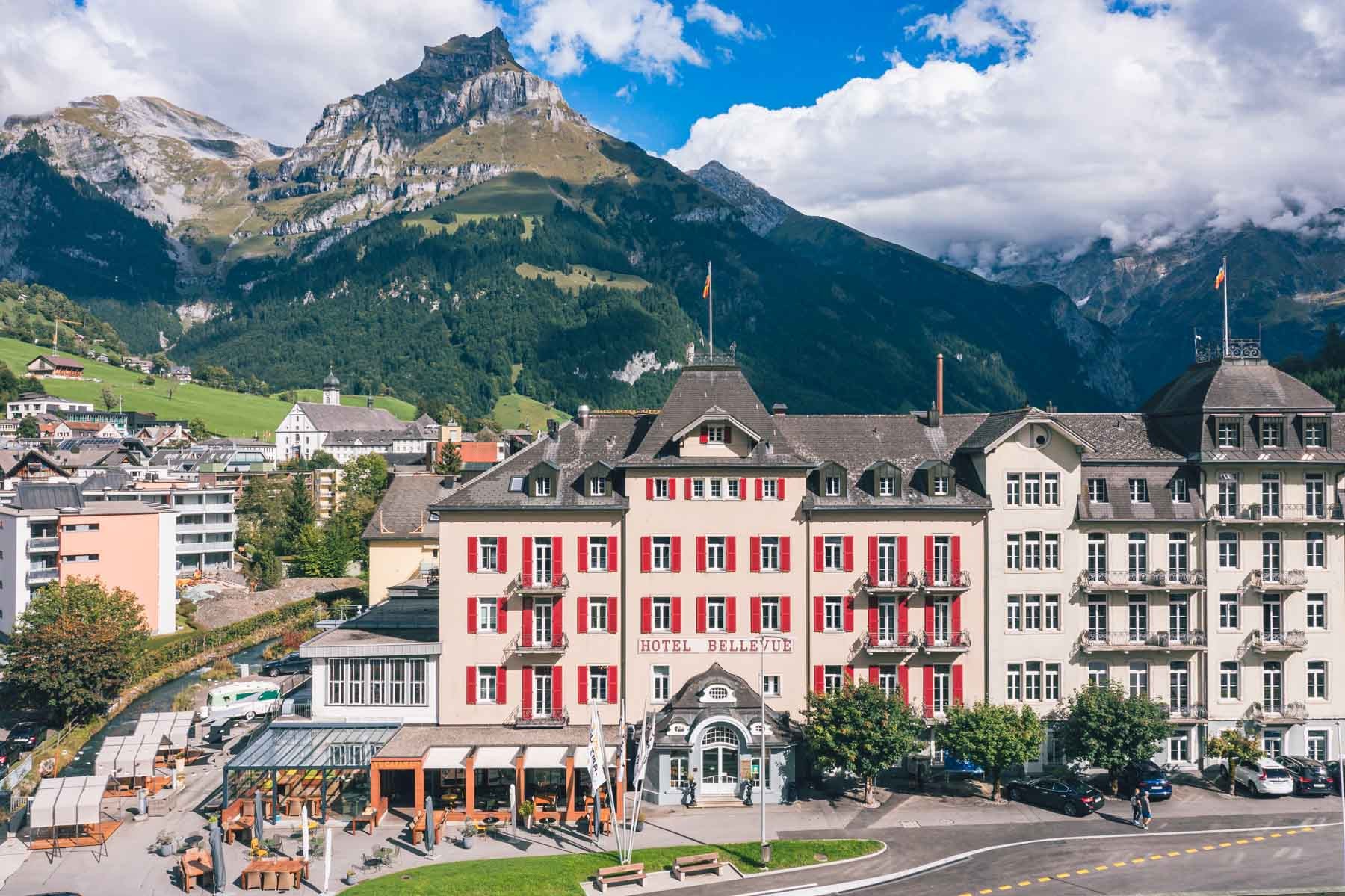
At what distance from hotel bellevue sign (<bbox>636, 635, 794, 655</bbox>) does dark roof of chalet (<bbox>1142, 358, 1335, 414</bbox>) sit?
27016 mm

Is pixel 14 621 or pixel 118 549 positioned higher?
pixel 118 549

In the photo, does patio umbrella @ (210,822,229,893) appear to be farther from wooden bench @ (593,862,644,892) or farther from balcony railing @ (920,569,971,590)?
balcony railing @ (920,569,971,590)

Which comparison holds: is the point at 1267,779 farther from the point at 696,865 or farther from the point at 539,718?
the point at 539,718

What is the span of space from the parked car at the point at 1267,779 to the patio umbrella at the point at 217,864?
48451mm

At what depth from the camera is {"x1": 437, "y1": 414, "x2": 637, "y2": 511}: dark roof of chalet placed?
2114 inches

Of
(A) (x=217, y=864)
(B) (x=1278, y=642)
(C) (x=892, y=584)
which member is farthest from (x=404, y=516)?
(B) (x=1278, y=642)

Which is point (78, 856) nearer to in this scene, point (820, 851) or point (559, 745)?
point (559, 745)

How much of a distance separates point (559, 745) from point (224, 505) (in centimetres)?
10261

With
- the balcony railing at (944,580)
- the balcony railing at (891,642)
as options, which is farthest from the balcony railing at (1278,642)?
the balcony railing at (891,642)

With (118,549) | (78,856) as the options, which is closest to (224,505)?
(118,549)

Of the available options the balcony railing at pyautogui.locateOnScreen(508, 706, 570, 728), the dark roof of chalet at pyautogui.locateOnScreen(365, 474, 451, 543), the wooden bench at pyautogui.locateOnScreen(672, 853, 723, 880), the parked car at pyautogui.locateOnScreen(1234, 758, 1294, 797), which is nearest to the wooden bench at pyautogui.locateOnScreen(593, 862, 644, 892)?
the wooden bench at pyautogui.locateOnScreen(672, 853, 723, 880)

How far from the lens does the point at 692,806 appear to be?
49.3 m

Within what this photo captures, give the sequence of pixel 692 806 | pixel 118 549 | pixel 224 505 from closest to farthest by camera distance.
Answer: pixel 692 806 → pixel 118 549 → pixel 224 505

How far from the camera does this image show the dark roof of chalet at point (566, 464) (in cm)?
5369
